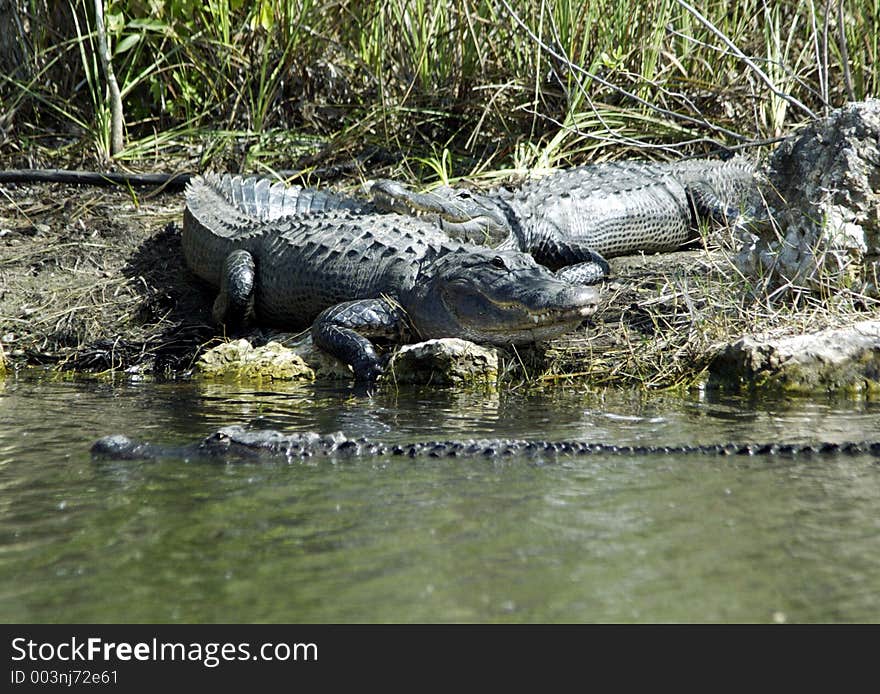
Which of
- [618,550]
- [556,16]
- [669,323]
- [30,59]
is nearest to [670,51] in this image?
[556,16]

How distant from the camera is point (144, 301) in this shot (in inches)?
258

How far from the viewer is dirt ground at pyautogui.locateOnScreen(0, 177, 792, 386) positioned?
5.29 meters

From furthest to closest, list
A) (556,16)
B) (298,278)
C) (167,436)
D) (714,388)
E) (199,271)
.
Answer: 1. (556,16)
2. (199,271)
3. (298,278)
4. (714,388)
5. (167,436)

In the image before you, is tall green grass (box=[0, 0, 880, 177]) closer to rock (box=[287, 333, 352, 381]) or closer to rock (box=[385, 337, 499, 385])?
rock (box=[287, 333, 352, 381])

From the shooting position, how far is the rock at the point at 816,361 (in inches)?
185

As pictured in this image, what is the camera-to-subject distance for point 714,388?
4.96 metres

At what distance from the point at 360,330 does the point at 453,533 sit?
3.01m

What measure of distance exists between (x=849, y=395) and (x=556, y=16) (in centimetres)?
449

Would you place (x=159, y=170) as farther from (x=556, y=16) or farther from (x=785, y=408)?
(x=785, y=408)

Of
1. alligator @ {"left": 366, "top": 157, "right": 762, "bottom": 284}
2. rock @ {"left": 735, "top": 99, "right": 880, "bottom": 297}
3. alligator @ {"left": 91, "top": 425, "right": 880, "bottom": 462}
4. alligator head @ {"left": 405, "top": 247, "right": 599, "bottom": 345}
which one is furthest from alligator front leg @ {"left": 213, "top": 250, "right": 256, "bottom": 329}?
rock @ {"left": 735, "top": 99, "right": 880, "bottom": 297}

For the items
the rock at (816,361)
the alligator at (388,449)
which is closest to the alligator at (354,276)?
the rock at (816,361)

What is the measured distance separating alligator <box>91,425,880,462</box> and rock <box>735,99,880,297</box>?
188cm

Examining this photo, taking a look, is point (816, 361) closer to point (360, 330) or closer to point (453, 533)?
point (360, 330)

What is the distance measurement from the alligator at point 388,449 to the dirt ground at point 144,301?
58.4 inches
